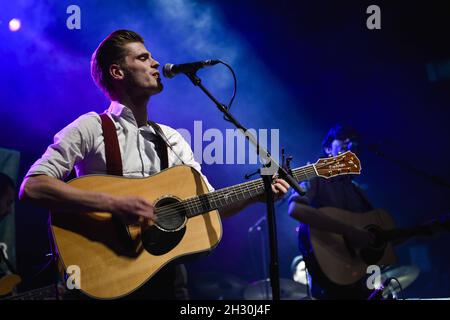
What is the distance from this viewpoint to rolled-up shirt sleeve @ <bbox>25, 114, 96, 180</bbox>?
2.44 metres

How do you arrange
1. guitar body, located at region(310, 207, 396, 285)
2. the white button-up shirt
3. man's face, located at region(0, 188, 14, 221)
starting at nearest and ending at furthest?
the white button-up shirt < guitar body, located at region(310, 207, 396, 285) < man's face, located at region(0, 188, 14, 221)

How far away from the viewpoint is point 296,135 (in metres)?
6.38

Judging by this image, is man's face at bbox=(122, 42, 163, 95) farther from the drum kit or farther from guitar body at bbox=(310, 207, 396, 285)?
the drum kit

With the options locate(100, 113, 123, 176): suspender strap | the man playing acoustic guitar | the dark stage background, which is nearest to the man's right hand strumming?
the man playing acoustic guitar

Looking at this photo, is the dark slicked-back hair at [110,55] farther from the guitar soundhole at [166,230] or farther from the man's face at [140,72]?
the guitar soundhole at [166,230]

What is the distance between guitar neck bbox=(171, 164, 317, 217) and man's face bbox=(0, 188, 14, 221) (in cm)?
278

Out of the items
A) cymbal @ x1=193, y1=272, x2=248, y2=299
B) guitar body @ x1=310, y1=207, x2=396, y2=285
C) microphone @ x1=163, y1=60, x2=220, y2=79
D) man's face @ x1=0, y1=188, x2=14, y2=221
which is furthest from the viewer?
cymbal @ x1=193, y1=272, x2=248, y2=299

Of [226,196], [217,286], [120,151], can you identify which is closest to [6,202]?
[120,151]

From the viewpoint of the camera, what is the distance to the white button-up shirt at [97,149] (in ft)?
8.15

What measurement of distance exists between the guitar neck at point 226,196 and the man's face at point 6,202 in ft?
9.13

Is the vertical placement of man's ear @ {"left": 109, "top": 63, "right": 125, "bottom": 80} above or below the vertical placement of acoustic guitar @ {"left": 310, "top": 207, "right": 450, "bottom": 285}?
above

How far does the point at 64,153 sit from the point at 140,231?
2.00ft

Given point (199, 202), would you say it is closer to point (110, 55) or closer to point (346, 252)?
point (110, 55)

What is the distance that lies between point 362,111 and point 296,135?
0.97 metres
